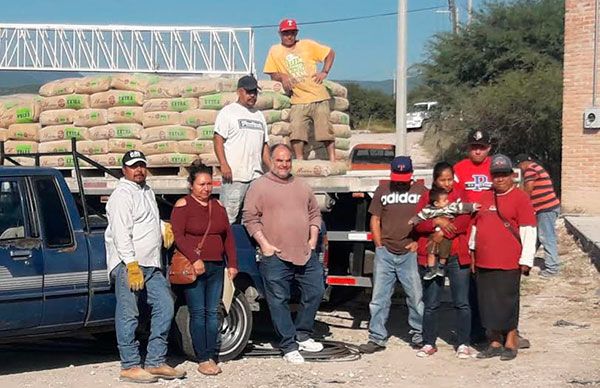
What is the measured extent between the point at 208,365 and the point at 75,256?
1.42m

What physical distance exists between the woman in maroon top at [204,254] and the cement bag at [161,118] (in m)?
2.75

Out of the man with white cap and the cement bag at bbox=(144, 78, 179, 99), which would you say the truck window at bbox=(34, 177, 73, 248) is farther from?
the cement bag at bbox=(144, 78, 179, 99)

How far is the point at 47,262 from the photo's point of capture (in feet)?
26.1

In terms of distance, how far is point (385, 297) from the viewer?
9383mm

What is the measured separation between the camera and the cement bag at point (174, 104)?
1102 centimetres

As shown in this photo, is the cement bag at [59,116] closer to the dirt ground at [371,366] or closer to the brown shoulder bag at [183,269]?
Result: the dirt ground at [371,366]

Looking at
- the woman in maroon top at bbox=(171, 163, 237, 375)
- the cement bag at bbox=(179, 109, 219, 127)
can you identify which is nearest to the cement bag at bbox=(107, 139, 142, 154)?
the cement bag at bbox=(179, 109, 219, 127)

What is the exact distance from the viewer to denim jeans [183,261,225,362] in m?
8.29

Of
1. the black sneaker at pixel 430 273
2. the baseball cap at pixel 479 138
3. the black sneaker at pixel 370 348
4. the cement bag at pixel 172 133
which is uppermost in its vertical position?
the cement bag at pixel 172 133

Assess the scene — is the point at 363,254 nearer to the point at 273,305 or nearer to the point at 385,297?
the point at 385,297

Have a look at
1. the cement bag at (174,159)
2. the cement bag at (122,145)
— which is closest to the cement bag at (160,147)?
the cement bag at (174,159)

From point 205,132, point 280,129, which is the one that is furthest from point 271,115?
point 205,132

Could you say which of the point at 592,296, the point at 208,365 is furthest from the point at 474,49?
the point at 208,365

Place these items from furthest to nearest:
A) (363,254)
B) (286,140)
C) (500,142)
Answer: (500,142) → (286,140) → (363,254)
